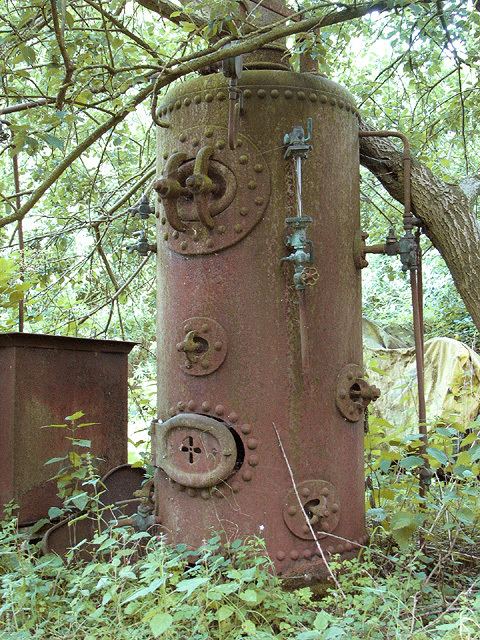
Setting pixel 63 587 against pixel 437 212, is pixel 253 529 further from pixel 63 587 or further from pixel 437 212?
pixel 437 212

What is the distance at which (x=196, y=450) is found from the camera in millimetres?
3793

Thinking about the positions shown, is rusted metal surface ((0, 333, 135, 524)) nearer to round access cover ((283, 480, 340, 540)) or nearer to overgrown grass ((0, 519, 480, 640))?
overgrown grass ((0, 519, 480, 640))

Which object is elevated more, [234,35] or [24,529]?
[234,35]

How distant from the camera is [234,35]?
3764 mm

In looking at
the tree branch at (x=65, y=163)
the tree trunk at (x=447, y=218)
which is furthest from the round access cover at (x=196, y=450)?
the tree trunk at (x=447, y=218)

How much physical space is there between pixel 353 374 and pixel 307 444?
19.8 inches

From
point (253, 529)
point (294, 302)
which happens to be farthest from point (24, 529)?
point (294, 302)

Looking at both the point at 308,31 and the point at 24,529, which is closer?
the point at 308,31

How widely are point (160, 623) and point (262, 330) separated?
163 cm

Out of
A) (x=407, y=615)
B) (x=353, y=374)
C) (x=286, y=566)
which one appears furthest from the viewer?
(x=353, y=374)

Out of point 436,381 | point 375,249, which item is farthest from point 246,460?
point 436,381

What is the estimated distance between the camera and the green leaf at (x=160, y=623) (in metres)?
2.58

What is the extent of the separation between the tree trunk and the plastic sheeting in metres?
2.94

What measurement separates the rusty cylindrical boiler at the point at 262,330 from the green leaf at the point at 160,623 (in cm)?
101
